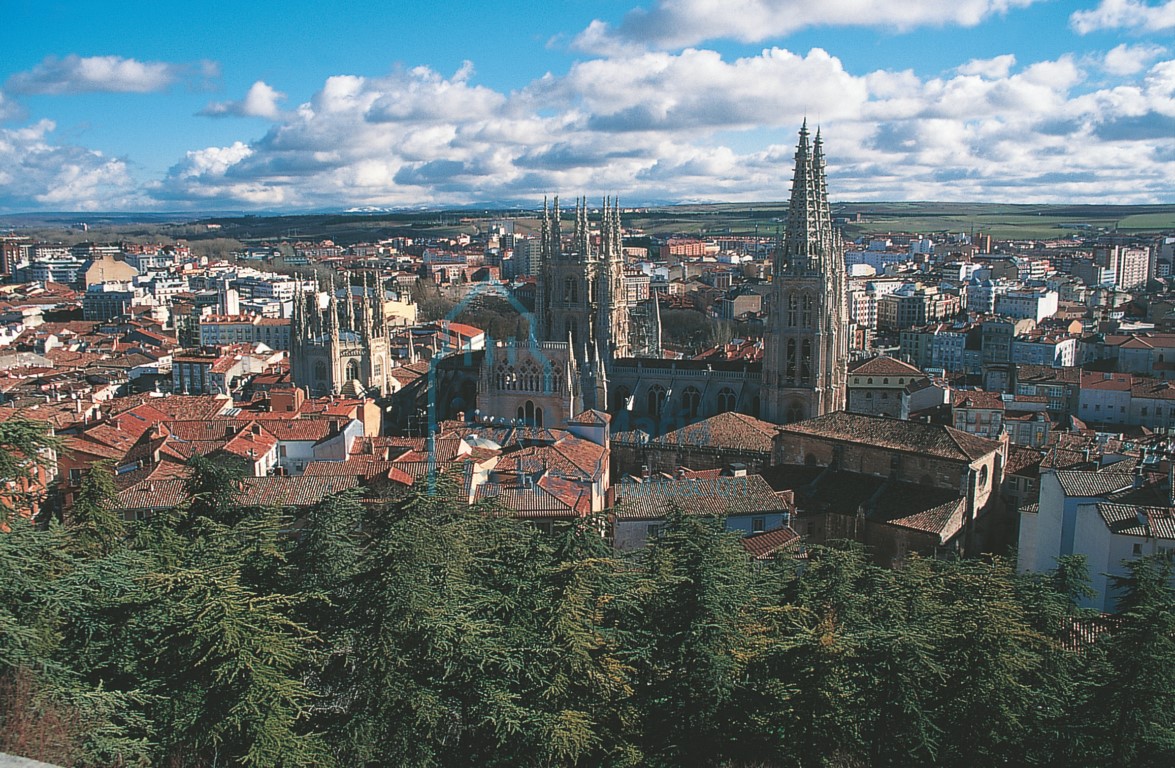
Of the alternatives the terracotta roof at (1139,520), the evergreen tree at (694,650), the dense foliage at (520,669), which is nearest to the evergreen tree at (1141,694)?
the dense foliage at (520,669)

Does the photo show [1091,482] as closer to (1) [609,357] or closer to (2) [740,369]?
(2) [740,369]

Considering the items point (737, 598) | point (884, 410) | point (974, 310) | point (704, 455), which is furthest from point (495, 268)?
point (737, 598)

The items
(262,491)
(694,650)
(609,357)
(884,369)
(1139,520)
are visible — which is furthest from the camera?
(884,369)

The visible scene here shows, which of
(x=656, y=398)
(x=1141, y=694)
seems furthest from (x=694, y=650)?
(x=656, y=398)

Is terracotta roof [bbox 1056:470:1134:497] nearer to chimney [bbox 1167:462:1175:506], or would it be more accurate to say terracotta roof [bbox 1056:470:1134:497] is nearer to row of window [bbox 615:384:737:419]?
chimney [bbox 1167:462:1175:506]

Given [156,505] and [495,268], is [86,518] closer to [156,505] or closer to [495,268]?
[156,505]

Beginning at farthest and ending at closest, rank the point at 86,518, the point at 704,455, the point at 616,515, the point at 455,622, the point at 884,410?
the point at 884,410 → the point at 704,455 → the point at 616,515 → the point at 86,518 → the point at 455,622

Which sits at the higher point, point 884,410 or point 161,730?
point 161,730
